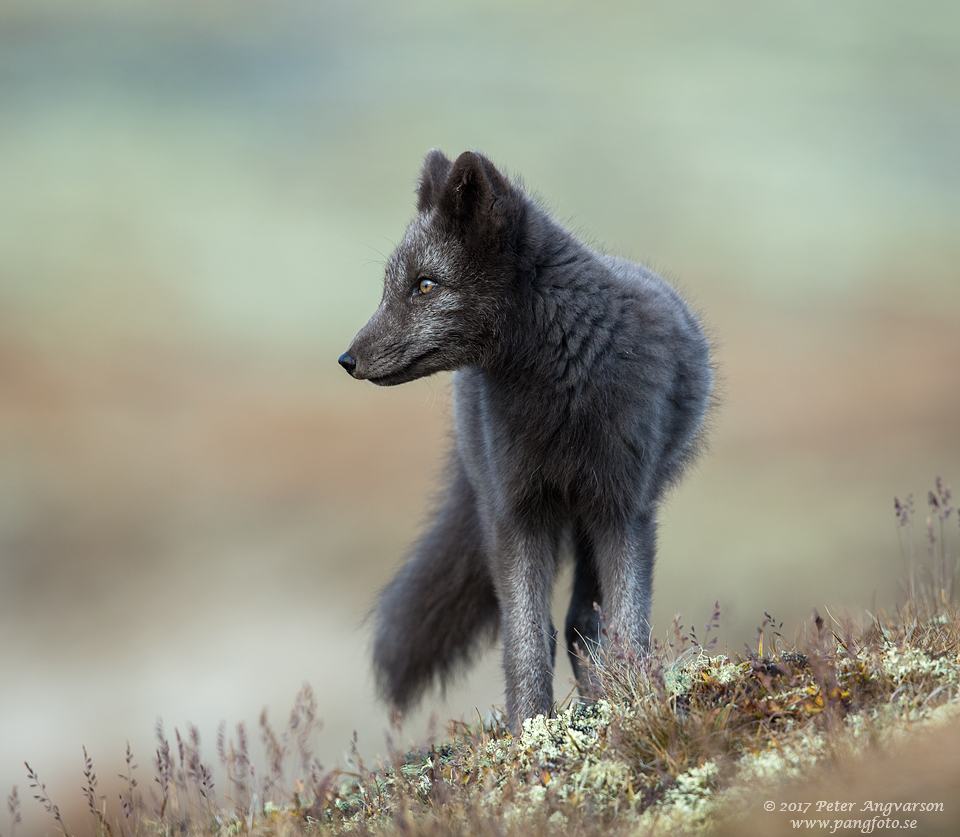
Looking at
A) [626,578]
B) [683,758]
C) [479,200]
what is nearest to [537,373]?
[479,200]

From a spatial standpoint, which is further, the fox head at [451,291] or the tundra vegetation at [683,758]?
the fox head at [451,291]

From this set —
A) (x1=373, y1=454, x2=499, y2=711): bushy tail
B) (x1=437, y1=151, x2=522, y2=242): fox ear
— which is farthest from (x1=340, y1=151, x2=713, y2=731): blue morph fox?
(x1=373, y1=454, x2=499, y2=711): bushy tail

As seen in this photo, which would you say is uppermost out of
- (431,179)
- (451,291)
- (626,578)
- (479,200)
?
(431,179)

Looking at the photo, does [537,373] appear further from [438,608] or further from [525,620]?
[438,608]

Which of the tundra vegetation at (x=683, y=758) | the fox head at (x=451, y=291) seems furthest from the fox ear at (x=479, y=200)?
the tundra vegetation at (x=683, y=758)

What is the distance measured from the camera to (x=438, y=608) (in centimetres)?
529

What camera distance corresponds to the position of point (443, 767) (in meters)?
3.60

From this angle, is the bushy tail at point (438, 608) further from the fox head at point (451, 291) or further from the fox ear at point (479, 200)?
the fox ear at point (479, 200)

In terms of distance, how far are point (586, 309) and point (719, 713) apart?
1951 millimetres

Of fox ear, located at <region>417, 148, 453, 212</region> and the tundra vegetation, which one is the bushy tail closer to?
the tundra vegetation

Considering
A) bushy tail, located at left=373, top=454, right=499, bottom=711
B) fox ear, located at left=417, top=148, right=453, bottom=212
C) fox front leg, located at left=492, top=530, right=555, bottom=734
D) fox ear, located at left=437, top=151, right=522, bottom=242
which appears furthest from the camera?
bushy tail, located at left=373, top=454, right=499, bottom=711

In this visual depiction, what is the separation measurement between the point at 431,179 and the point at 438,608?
8.63 feet

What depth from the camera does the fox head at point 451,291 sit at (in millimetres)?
3979

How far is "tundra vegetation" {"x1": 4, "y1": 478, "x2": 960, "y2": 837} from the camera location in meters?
2.42
